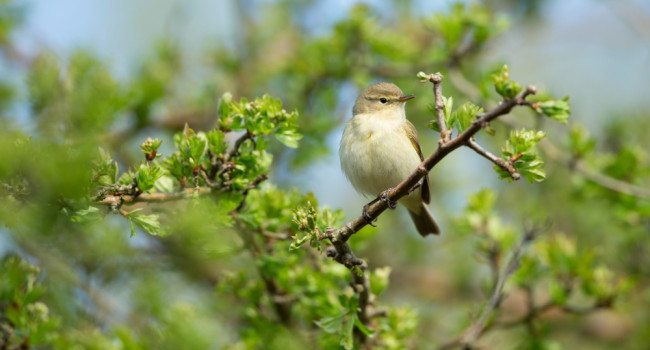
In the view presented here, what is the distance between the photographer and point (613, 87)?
10.8 m

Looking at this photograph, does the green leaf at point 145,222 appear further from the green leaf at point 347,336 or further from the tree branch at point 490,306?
the tree branch at point 490,306

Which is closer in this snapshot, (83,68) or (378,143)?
(378,143)

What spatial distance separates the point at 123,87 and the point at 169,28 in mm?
1595

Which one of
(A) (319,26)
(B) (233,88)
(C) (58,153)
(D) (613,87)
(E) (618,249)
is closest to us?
(C) (58,153)

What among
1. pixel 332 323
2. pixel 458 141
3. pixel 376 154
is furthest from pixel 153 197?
pixel 376 154

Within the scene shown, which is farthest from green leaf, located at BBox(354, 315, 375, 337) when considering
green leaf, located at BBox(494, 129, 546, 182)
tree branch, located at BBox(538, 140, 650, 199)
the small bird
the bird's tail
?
tree branch, located at BBox(538, 140, 650, 199)

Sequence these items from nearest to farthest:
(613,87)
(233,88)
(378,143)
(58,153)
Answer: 1. (58,153)
2. (378,143)
3. (233,88)
4. (613,87)

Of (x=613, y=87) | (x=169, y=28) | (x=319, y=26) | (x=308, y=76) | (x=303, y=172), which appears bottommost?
(x=303, y=172)

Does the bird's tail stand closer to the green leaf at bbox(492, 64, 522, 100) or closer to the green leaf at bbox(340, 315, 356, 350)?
the green leaf at bbox(340, 315, 356, 350)

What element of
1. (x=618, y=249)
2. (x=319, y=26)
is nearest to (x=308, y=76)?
(x=319, y=26)

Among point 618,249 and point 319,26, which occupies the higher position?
point 319,26

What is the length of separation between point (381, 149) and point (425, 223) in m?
1.10

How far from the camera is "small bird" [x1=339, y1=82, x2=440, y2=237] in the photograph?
424 cm

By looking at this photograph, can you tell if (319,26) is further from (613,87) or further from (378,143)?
(613,87)
